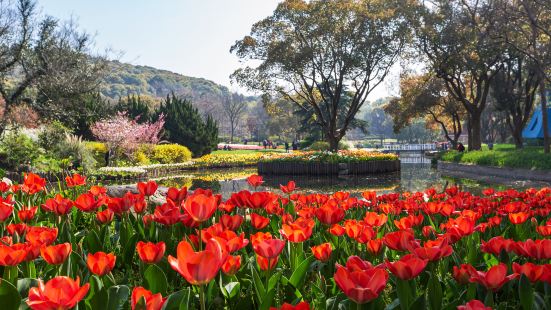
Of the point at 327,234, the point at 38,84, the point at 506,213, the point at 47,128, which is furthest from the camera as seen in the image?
the point at 47,128

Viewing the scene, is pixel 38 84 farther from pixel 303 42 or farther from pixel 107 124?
pixel 303 42

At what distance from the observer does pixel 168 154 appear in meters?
30.1

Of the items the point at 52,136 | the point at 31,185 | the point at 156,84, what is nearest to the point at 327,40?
the point at 52,136

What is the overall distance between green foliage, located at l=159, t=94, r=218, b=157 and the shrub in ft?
15.6

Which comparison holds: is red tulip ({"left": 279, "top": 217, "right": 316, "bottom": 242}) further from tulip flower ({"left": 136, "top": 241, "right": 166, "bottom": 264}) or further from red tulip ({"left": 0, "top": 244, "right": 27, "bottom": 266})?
red tulip ({"left": 0, "top": 244, "right": 27, "bottom": 266})

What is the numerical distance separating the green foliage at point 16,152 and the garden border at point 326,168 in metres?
10.2

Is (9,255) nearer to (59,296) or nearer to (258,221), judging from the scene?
(59,296)

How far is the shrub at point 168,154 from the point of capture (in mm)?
29625

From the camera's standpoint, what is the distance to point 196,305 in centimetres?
182

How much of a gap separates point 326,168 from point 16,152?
12.9 metres

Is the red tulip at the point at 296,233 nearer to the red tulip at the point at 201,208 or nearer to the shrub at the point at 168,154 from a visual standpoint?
the red tulip at the point at 201,208

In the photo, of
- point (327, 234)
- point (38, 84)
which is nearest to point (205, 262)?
point (327, 234)

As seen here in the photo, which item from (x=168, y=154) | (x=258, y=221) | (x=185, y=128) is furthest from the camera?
(x=185, y=128)

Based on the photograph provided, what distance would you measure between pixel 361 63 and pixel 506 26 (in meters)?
8.93
